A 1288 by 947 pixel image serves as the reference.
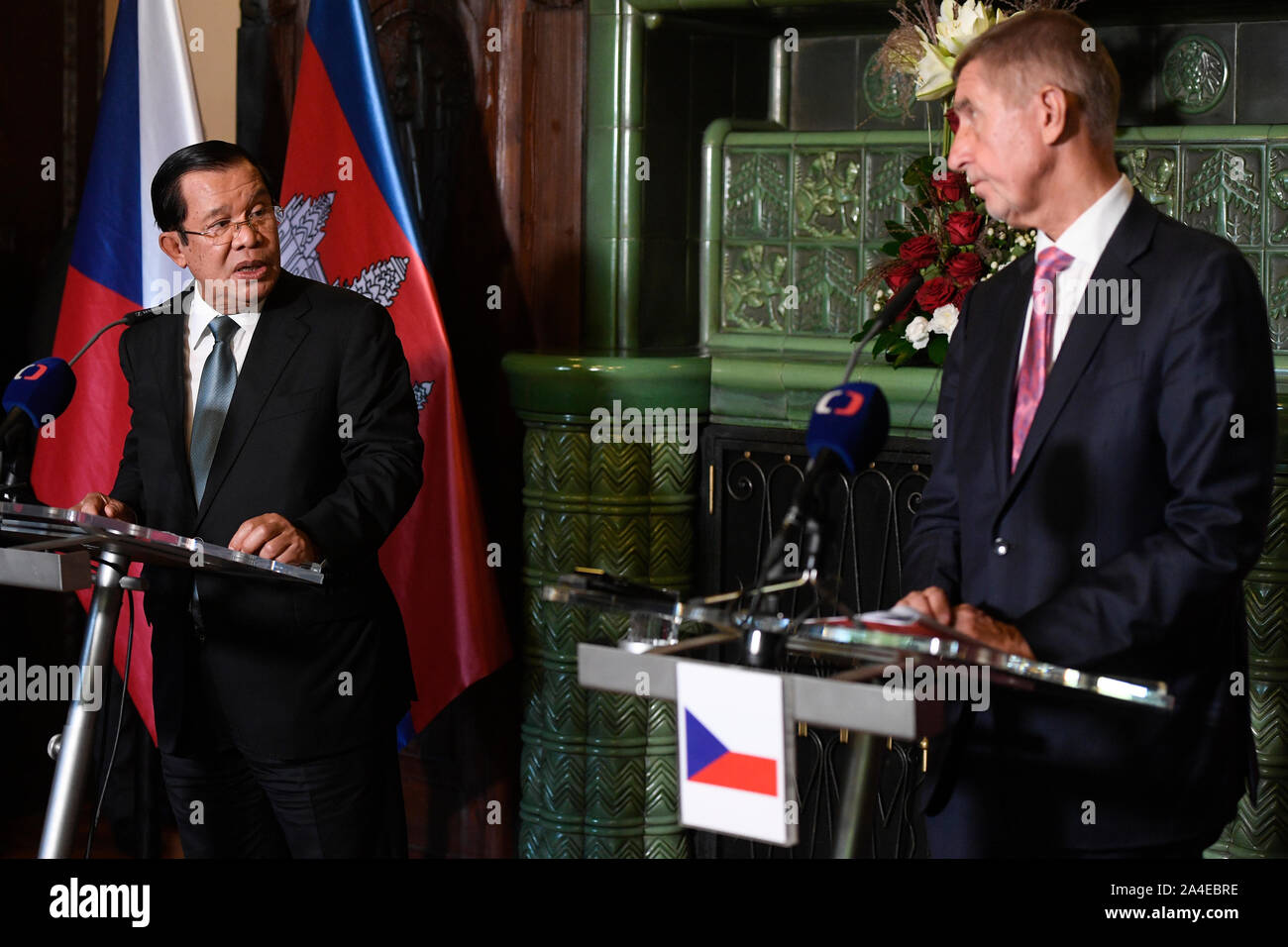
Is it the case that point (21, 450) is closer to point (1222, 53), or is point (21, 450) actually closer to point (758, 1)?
point (758, 1)

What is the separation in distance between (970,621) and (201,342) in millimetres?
1631

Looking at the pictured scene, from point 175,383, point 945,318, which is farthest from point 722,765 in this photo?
point 945,318

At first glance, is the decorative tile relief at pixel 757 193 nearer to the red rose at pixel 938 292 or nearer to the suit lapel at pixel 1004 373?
the red rose at pixel 938 292

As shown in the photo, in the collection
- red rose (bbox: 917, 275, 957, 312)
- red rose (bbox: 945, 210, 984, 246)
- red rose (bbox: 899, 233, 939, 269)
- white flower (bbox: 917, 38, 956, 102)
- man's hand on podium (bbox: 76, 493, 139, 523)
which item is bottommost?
man's hand on podium (bbox: 76, 493, 139, 523)

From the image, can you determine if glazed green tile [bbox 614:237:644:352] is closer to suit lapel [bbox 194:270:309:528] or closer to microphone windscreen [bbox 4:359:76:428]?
suit lapel [bbox 194:270:309:528]

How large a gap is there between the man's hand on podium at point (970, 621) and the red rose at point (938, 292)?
5.00 ft

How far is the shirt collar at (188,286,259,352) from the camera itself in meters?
2.78

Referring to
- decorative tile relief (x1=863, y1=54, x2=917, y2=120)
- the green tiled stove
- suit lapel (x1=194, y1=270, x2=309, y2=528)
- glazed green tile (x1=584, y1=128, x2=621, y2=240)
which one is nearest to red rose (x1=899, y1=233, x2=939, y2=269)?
the green tiled stove

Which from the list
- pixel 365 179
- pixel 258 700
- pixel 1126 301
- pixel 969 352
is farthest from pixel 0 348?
pixel 1126 301

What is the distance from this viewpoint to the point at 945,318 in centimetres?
323

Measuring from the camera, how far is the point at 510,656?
12.2 feet

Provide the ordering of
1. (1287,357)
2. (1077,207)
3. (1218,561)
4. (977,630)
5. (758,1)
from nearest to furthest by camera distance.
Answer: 1. (977,630)
2. (1218,561)
3. (1077,207)
4. (1287,357)
5. (758,1)

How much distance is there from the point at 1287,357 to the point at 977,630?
1836mm

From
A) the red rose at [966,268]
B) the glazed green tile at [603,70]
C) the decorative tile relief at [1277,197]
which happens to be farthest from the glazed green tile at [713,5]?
the decorative tile relief at [1277,197]
